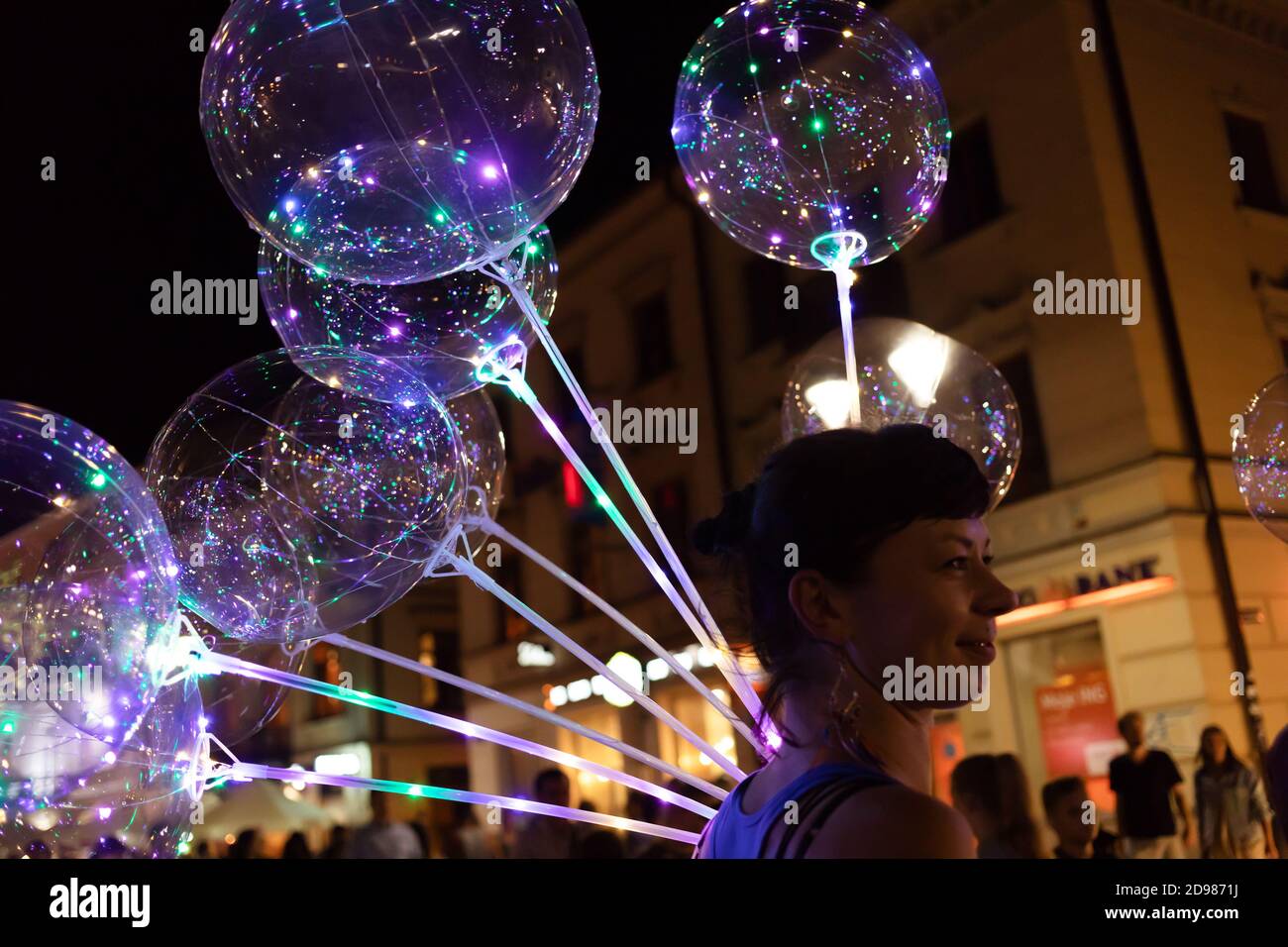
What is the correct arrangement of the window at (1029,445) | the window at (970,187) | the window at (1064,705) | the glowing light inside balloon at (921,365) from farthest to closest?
the window at (970,187) < the window at (1029,445) < the window at (1064,705) < the glowing light inside balloon at (921,365)

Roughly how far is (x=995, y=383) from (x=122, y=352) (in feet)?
17.1

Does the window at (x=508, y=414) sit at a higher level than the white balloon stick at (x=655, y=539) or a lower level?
higher

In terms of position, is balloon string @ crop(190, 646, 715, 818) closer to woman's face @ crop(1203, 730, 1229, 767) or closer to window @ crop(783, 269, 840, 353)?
woman's face @ crop(1203, 730, 1229, 767)

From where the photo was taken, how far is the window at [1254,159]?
9953 mm

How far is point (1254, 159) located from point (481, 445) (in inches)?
371

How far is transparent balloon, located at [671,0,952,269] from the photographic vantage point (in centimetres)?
246

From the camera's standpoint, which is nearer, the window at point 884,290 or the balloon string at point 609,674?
the balloon string at point 609,674

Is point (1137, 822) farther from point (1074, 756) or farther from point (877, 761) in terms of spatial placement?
point (877, 761)

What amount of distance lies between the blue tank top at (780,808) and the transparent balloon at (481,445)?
5.20 feet

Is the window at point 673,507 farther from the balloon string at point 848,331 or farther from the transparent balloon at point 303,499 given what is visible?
the transparent balloon at point 303,499

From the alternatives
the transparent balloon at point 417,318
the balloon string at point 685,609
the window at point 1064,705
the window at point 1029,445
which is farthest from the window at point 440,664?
the balloon string at point 685,609

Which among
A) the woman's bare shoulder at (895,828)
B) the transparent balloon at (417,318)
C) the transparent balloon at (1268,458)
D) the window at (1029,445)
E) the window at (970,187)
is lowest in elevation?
the woman's bare shoulder at (895,828)
